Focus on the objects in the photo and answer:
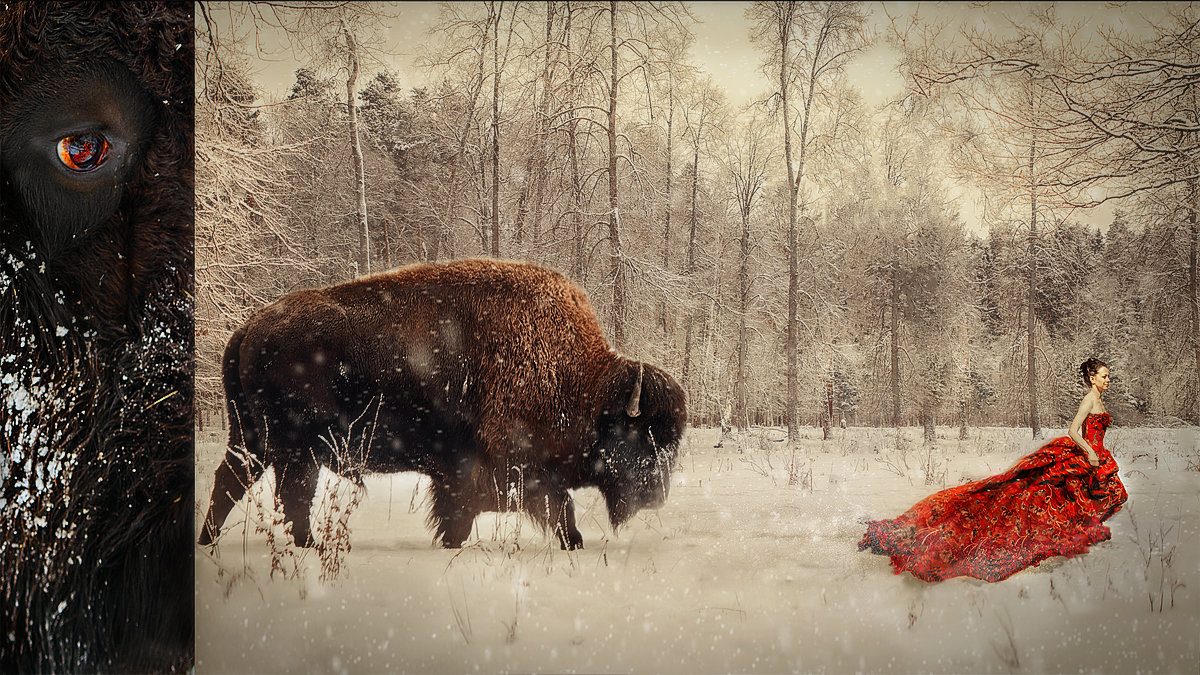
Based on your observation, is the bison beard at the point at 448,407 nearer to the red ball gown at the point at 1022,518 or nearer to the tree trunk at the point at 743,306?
the tree trunk at the point at 743,306

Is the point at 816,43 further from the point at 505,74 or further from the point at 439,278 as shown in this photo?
the point at 439,278

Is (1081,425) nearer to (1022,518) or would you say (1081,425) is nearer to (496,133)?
(1022,518)

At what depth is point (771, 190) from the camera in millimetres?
2850

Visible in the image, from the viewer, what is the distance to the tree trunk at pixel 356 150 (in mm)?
2867

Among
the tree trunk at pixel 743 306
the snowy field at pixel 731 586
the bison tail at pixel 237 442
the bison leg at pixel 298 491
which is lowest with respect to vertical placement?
the snowy field at pixel 731 586

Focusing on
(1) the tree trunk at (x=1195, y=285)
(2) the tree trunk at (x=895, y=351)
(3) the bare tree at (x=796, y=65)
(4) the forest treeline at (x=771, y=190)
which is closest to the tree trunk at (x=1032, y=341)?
(4) the forest treeline at (x=771, y=190)

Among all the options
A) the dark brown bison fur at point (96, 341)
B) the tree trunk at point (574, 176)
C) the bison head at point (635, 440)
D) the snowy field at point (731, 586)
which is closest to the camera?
the dark brown bison fur at point (96, 341)

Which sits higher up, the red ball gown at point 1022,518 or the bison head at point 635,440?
the bison head at point 635,440

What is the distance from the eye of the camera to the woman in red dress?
2598 mm

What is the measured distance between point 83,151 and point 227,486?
1336 millimetres

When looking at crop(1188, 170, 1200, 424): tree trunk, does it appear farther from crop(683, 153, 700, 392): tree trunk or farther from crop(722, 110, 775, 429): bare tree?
crop(683, 153, 700, 392): tree trunk

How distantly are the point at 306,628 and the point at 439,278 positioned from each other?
4.81ft

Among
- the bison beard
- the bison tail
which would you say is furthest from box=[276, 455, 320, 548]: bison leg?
the bison tail

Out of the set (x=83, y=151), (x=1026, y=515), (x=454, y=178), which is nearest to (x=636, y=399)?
(x=454, y=178)
